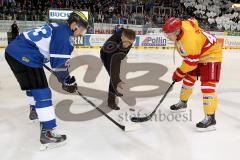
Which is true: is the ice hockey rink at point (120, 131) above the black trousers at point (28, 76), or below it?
below

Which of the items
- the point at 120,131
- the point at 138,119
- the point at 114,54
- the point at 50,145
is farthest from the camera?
the point at 114,54

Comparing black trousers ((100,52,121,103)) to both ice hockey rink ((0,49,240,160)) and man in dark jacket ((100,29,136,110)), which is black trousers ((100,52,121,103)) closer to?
man in dark jacket ((100,29,136,110))

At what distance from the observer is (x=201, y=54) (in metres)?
3.96

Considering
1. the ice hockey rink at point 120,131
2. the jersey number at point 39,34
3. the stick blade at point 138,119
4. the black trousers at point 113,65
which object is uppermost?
the jersey number at point 39,34

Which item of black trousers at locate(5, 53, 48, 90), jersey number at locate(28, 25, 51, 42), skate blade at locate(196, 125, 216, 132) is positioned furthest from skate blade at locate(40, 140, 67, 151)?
skate blade at locate(196, 125, 216, 132)

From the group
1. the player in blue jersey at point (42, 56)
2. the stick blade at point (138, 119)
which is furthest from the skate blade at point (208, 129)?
the player in blue jersey at point (42, 56)

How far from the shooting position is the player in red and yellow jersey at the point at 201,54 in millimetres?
3711

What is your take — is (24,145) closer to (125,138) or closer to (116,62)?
(125,138)

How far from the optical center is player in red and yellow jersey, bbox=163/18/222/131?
12.2ft

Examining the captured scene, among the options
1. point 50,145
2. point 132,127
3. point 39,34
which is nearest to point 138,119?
point 132,127

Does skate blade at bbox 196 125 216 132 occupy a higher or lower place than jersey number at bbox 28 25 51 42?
lower

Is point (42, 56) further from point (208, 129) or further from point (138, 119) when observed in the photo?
point (208, 129)

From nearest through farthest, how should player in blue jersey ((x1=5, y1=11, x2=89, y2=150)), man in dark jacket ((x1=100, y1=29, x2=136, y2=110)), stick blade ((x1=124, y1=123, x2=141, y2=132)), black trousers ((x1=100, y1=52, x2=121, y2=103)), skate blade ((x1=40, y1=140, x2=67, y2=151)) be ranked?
player in blue jersey ((x1=5, y1=11, x2=89, y2=150))
skate blade ((x1=40, y1=140, x2=67, y2=151))
stick blade ((x1=124, y1=123, x2=141, y2=132))
man in dark jacket ((x1=100, y1=29, x2=136, y2=110))
black trousers ((x1=100, y1=52, x2=121, y2=103))

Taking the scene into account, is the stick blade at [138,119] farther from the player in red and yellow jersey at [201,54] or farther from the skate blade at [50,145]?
the skate blade at [50,145]
